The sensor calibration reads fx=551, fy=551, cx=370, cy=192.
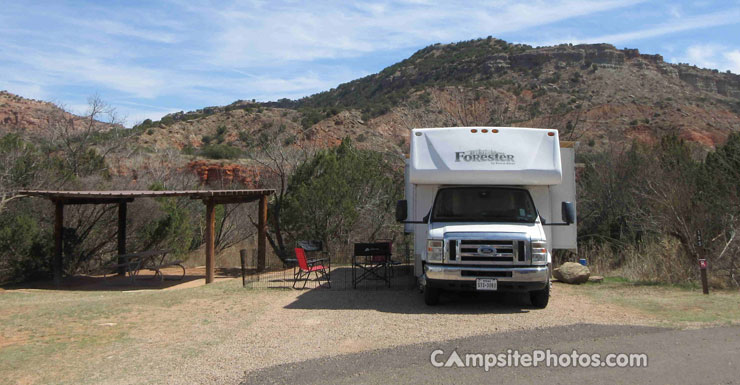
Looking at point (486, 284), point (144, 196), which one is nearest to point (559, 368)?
point (486, 284)

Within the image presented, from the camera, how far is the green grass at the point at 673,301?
7.66m

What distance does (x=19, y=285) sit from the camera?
14.2 m

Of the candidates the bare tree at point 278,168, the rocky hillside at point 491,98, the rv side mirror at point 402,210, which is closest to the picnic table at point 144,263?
the bare tree at point 278,168

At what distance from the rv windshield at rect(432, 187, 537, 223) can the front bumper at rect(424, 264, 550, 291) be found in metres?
0.97

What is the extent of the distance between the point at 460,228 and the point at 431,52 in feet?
222

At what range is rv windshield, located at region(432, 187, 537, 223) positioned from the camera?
9094 millimetres

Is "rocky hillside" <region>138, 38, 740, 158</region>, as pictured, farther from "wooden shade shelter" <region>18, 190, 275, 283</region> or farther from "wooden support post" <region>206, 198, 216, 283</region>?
"wooden support post" <region>206, 198, 216, 283</region>

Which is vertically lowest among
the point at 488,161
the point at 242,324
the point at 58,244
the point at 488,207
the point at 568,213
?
the point at 242,324

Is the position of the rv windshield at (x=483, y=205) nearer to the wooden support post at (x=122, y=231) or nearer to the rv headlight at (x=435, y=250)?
the rv headlight at (x=435, y=250)

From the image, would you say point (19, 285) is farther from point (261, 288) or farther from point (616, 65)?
point (616, 65)

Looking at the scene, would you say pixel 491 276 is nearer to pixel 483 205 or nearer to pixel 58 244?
pixel 483 205

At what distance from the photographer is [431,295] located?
909 centimetres

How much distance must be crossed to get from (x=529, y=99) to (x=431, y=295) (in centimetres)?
3791

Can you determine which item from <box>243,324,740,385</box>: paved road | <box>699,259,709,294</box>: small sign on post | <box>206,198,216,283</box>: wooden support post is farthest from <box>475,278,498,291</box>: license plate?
<box>206,198,216,283</box>: wooden support post
